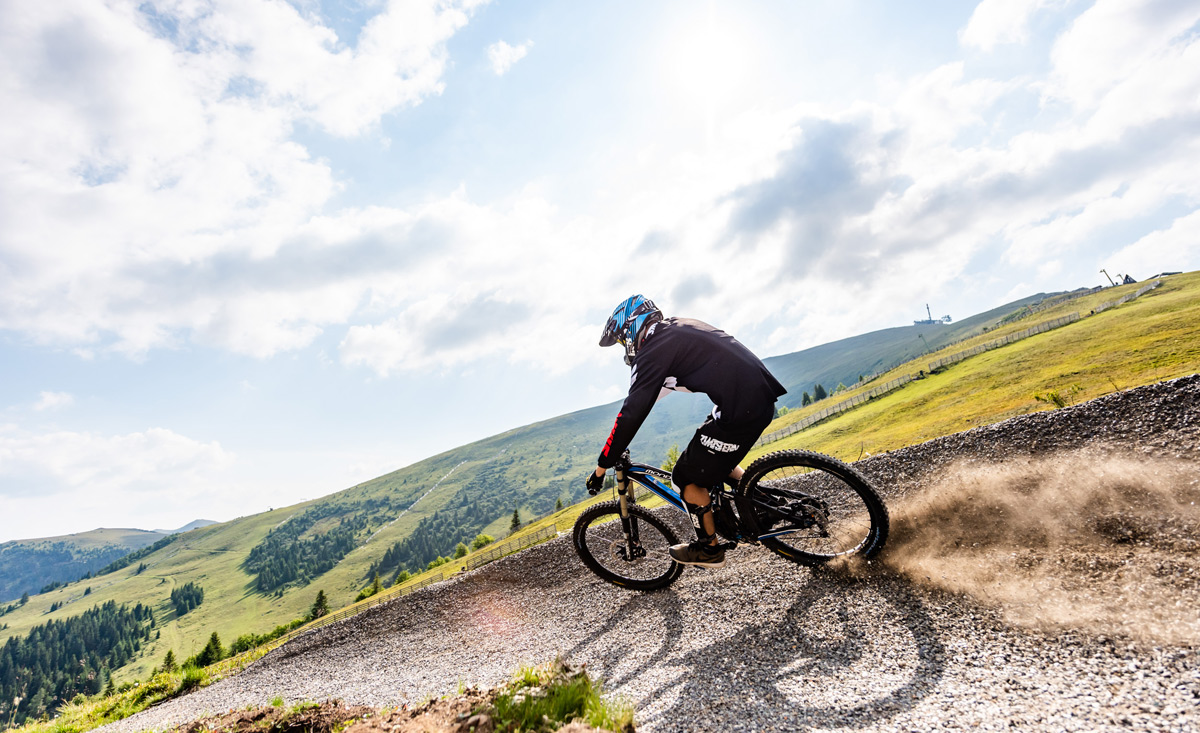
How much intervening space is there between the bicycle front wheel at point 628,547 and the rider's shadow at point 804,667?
1.43m

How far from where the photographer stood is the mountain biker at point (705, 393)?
A: 6070 millimetres

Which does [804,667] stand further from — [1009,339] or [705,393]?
[1009,339]

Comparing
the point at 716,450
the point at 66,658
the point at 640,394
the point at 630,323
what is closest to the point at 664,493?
the point at 716,450

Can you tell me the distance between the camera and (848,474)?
238 inches

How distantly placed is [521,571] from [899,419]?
4897 centimetres

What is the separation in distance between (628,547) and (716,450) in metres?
2.71

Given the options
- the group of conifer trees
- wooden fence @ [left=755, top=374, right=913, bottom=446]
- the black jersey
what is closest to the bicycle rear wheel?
the black jersey

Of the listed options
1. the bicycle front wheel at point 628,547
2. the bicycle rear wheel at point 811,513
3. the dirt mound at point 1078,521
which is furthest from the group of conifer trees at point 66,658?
the dirt mound at point 1078,521

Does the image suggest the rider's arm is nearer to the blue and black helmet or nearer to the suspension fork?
the blue and black helmet

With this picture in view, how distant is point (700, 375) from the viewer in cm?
620

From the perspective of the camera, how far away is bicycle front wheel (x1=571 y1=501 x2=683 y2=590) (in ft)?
25.6

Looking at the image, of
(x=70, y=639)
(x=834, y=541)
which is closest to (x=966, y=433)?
(x=834, y=541)

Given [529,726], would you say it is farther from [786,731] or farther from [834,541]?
[834,541]

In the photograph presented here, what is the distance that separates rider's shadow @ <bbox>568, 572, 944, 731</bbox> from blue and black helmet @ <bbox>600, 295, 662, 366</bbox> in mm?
3739
